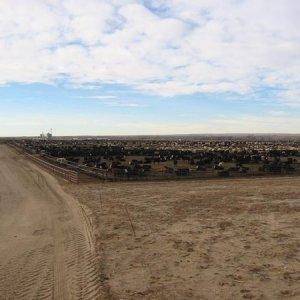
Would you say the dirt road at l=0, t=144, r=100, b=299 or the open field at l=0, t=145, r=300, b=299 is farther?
the open field at l=0, t=145, r=300, b=299

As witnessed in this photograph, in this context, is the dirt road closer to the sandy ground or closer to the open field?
the open field

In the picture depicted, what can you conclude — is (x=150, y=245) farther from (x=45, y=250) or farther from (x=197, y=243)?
(x=45, y=250)

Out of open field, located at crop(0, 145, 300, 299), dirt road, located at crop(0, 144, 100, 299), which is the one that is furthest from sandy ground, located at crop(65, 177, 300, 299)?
dirt road, located at crop(0, 144, 100, 299)

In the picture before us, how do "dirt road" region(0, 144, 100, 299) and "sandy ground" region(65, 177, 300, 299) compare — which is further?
"sandy ground" region(65, 177, 300, 299)

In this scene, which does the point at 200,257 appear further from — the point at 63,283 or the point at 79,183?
the point at 79,183

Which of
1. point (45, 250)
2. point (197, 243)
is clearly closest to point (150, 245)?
point (197, 243)

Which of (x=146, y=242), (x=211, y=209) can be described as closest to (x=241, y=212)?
(x=211, y=209)
